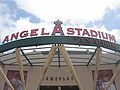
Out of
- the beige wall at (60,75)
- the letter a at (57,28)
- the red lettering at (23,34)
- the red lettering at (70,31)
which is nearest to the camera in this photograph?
the letter a at (57,28)

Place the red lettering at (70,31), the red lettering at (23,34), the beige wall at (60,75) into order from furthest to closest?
1. the beige wall at (60,75)
2. the red lettering at (23,34)
3. the red lettering at (70,31)

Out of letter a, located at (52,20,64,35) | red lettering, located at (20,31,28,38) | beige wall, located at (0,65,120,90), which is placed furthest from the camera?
beige wall, located at (0,65,120,90)

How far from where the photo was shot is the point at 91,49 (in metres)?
33.5

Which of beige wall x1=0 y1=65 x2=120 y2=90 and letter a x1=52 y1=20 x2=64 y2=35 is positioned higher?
letter a x1=52 y1=20 x2=64 y2=35

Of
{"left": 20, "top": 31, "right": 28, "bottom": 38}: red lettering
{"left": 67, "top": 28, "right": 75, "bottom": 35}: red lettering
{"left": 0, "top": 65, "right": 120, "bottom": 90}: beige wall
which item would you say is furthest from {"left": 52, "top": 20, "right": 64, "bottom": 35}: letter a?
{"left": 0, "top": 65, "right": 120, "bottom": 90}: beige wall

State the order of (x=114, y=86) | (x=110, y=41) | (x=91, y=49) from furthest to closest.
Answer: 1. (x=114, y=86)
2. (x=91, y=49)
3. (x=110, y=41)

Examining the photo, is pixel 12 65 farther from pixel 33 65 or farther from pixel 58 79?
pixel 58 79

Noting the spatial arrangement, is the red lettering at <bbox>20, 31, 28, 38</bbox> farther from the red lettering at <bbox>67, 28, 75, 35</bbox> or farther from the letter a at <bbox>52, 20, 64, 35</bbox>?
the red lettering at <bbox>67, 28, 75, 35</bbox>

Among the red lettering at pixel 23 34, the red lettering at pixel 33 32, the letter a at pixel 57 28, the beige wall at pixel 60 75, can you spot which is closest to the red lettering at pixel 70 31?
the letter a at pixel 57 28

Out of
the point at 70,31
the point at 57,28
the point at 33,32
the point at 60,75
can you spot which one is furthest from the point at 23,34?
the point at 60,75

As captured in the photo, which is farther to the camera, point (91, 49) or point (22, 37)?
point (91, 49)

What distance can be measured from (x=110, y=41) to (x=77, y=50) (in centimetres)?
695

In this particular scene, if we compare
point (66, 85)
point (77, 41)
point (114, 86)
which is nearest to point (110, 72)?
point (114, 86)

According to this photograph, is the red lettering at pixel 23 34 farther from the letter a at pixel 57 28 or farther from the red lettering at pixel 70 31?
the red lettering at pixel 70 31
